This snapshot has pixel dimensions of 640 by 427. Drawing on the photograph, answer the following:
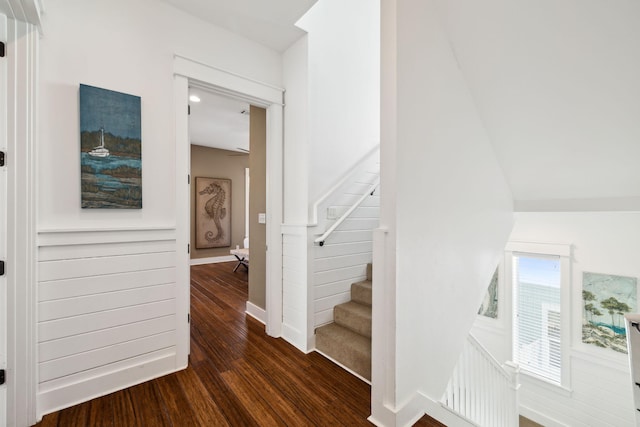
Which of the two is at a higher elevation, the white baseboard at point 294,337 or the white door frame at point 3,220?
the white door frame at point 3,220

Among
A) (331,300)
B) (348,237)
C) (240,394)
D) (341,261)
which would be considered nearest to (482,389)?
(331,300)

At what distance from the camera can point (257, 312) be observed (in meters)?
3.06

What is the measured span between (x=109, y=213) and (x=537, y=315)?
5555 mm

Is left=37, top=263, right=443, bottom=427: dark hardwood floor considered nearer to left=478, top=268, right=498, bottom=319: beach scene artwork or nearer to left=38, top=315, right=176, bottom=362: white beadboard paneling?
left=38, top=315, right=176, bottom=362: white beadboard paneling

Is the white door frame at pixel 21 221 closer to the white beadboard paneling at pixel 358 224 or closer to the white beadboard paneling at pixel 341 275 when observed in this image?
the white beadboard paneling at pixel 341 275

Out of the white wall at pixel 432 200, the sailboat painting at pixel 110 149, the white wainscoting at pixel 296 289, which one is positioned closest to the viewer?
the white wall at pixel 432 200

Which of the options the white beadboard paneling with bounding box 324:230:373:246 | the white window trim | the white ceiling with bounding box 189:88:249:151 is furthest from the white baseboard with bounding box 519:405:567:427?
the white ceiling with bounding box 189:88:249:151

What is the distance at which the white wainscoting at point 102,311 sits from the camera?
5.39 feet

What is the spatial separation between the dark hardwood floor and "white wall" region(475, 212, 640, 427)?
3.56 m

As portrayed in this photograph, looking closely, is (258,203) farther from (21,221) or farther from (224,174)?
(224,174)

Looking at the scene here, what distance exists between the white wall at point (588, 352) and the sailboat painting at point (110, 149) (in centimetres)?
492

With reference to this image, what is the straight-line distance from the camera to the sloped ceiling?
148cm

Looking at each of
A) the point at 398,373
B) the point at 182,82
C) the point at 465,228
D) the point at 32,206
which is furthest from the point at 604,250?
the point at 32,206

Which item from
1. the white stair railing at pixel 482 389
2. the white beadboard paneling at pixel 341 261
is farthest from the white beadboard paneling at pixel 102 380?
the white stair railing at pixel 482 389
